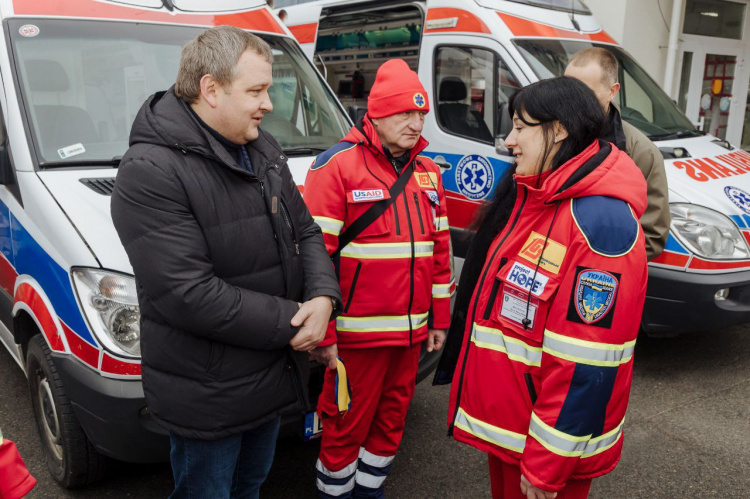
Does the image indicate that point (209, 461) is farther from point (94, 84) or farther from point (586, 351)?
point (94, 84)

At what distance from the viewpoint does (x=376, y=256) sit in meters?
2.53

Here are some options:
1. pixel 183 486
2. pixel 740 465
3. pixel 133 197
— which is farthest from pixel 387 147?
pixel 740 465

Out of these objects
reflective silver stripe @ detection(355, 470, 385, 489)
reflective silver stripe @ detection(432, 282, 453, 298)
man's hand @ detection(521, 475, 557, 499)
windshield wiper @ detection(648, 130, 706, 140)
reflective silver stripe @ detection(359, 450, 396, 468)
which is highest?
windshield wiper @ detection(648, 130, 706, 140)

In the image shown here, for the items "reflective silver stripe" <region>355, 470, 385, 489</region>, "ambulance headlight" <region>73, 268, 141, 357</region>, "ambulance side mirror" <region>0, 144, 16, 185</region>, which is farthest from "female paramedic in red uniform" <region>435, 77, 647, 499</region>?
"ambulance side mirror" <region>0, 144, 16, 185</region>

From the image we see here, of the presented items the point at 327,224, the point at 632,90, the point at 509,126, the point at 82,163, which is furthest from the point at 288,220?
the point at 632,90

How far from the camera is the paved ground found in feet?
9.98

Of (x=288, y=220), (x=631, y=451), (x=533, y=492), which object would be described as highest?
→ (x=288, y=220)

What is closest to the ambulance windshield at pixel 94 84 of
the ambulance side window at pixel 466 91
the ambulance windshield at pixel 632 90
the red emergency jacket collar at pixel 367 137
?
the red emergency jacket collar at pixel 367 137

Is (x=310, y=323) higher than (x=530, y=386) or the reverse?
higher

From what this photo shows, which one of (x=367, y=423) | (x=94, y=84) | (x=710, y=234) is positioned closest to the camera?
(x=367, y=423)

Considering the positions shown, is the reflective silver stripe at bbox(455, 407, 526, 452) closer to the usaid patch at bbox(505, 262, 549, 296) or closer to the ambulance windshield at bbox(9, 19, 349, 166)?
the usaid patch at bbox(505, 262, 549, 296)

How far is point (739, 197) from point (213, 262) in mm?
3467

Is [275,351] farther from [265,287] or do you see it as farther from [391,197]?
[391,197]

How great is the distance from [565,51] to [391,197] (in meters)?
3.06
